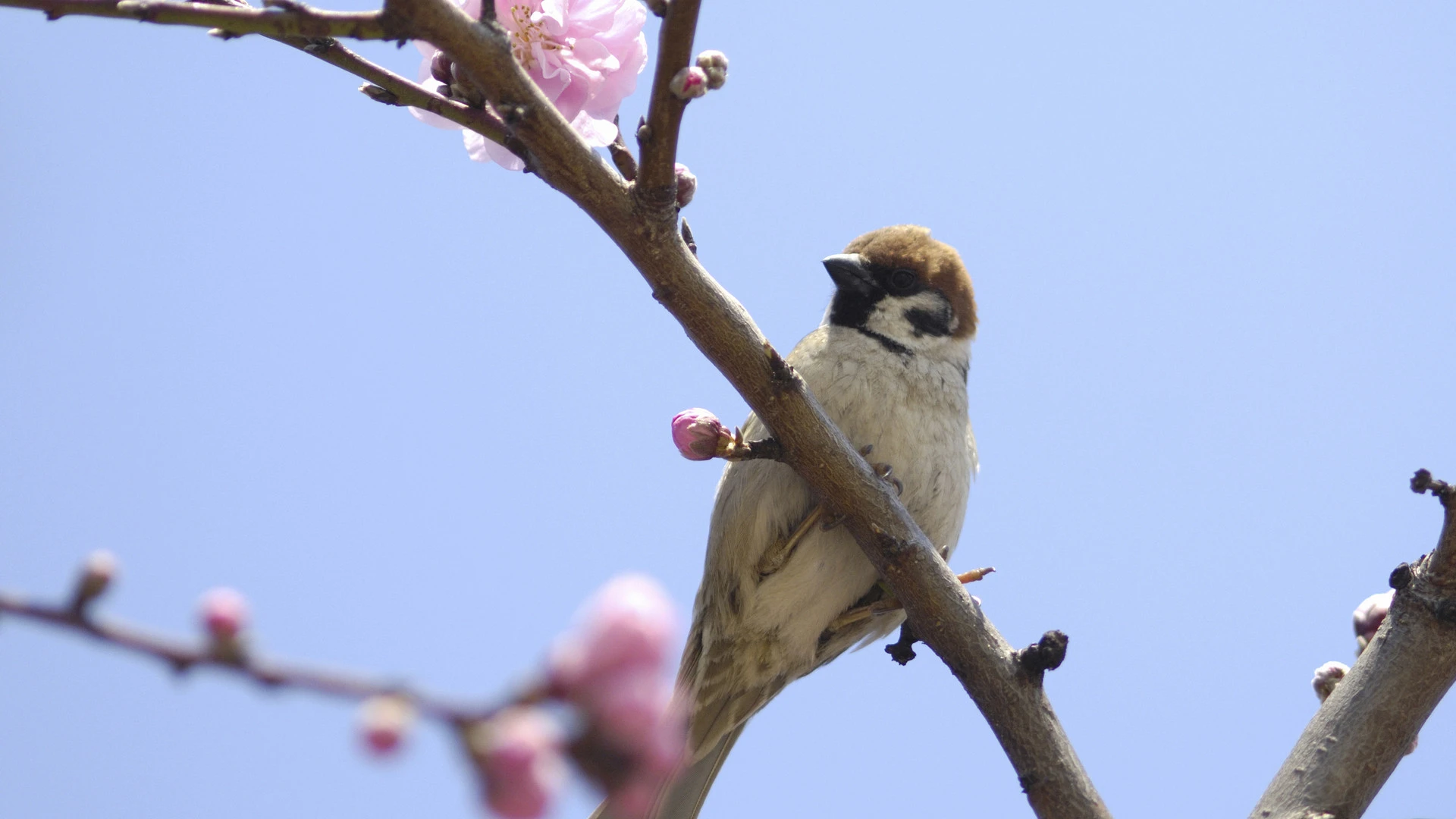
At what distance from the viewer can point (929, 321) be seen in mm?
3271

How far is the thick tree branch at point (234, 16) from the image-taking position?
4.02ft

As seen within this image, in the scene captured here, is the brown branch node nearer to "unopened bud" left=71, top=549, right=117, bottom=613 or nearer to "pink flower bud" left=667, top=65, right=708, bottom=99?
"pink flower bud" left=667, top=65, right=708, bottom=99

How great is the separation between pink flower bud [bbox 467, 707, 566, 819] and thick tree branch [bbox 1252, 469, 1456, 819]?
64.2 inches

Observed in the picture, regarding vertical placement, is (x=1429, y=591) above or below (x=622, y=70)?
below

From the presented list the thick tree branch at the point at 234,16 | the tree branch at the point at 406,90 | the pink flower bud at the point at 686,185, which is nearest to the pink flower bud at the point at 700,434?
the pink flower bud at the point at 686,185

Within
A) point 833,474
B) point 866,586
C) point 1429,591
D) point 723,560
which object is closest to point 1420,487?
point 1429,591

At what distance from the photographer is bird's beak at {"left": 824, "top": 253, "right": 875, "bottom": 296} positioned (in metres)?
3.31

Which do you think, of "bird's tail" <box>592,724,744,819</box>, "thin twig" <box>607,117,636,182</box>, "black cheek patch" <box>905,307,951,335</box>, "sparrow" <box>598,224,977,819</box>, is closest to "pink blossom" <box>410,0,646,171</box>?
"thin twig" <box>607,117,636,182</box>

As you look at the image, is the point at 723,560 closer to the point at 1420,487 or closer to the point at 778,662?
the point at 778,662

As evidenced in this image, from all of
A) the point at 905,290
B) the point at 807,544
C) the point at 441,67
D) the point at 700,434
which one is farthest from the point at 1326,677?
the point at 441,67

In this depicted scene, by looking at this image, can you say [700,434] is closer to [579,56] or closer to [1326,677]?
[579,56]

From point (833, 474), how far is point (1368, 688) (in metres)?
0.94

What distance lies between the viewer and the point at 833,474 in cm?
195

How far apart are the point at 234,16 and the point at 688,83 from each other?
1.80 ft
